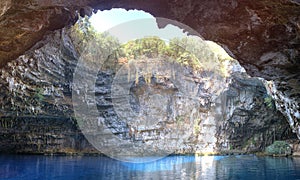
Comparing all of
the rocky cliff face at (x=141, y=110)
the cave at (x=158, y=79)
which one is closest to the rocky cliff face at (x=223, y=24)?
the cave at (x=158, y=79)

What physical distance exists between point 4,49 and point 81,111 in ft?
68.3

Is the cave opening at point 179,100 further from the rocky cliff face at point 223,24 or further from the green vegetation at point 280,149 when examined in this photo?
the rocky cliff face at point 223,24

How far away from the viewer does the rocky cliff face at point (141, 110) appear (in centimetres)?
2258

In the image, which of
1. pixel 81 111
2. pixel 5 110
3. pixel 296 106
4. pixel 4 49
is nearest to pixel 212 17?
pixel 296 106

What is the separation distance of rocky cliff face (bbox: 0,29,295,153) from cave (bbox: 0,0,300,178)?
0.10 m

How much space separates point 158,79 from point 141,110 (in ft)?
13.3

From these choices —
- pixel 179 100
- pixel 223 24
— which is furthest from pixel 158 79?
pixel 223 24

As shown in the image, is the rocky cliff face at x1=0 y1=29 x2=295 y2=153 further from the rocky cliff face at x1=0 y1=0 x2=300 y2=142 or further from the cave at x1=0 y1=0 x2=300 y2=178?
the rocky cliff face at x1=0 y1=0 x2=300 y2=142

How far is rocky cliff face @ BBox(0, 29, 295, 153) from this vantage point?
74.1 ft

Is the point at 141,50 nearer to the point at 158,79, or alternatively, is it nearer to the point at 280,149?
the point at 158,79

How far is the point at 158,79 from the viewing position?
3209 cm

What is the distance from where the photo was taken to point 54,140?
1049 inches

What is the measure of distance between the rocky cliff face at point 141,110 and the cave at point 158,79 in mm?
96

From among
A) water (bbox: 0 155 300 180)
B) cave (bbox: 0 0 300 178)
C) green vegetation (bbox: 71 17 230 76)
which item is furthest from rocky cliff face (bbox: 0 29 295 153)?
water (bbox: 0 155 300 180)
